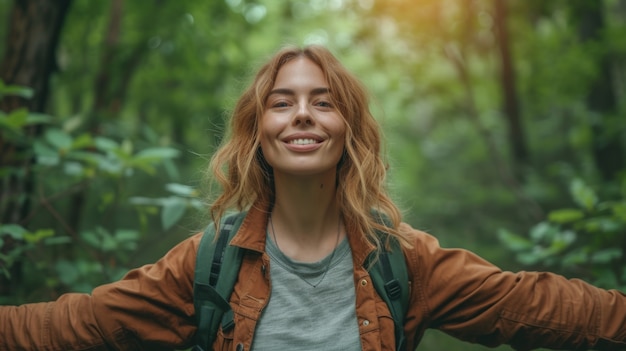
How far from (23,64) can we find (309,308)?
86.8 inches

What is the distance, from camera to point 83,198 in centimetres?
450

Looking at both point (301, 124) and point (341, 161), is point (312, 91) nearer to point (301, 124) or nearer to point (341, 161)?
point (301, 124)

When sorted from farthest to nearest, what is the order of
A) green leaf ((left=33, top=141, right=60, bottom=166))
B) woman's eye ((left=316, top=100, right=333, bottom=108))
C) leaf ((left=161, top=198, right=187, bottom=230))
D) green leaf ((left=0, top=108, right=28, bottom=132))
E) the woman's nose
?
green leaf ((left=33, top=141, right=60, bottom=166)) → leaf ((left=161, top=198, right=187, bottom=230)) → green leaf ((left=0, top=108, right=28, bottom=132)) → woman's eye ((left=316, top=100, right=333, bottom=108)) → the woman's nose

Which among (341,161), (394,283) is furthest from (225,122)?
(394,283)

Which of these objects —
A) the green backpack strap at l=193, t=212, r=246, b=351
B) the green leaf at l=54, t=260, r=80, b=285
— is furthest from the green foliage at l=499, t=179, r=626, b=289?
the green leaf at l=54, t=260, r=80, b=285

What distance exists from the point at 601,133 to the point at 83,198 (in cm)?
646

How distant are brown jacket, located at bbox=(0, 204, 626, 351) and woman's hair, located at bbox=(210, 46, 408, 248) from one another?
0.17 m

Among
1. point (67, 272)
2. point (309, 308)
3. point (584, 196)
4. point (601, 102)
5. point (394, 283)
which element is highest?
point (601, 102)

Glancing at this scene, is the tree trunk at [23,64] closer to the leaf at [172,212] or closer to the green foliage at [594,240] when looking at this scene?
the leaf at [172,212]

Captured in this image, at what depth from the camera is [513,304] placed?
225 centimetres

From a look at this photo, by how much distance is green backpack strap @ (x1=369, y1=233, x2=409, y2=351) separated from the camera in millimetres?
2258

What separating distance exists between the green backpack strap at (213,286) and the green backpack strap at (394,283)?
537mm

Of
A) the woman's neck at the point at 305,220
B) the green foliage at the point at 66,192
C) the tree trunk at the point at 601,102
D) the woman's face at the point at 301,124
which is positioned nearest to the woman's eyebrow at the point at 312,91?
the woman's face at the point at 301,124

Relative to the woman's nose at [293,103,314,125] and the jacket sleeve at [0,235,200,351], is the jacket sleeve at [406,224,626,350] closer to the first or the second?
the woman's nose at [293,103,314,125]
